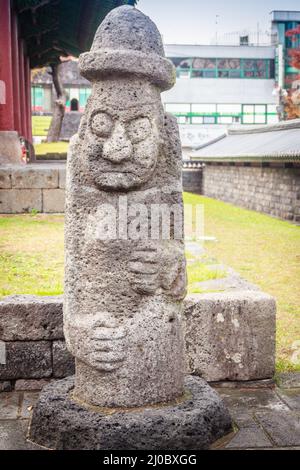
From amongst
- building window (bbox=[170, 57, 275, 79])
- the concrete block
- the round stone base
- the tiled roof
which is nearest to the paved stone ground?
the round stone base

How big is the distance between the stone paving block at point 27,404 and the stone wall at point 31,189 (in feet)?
20.1

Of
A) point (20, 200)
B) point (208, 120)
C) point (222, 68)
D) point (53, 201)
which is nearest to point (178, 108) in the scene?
point (208, 120)

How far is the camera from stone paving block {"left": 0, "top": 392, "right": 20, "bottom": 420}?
3.71 metres

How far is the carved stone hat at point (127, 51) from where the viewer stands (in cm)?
304

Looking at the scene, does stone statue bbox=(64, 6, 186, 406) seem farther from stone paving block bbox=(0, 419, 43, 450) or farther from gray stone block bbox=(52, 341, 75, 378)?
gray stone block bbox=(52, 341, 75, 378)

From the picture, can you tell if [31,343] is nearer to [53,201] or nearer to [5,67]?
[53,201]

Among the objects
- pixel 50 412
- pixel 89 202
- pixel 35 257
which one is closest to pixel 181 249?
pixel 89 202

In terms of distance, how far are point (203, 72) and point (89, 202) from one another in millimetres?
37874

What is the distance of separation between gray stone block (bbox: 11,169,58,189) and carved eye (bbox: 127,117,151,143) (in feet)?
22.8

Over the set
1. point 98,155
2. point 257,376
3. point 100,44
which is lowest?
point 257,376

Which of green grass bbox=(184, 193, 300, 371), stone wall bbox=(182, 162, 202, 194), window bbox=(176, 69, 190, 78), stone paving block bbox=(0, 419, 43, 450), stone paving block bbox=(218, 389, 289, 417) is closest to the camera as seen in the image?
stone paving block bbox=(0, 419, 43, 450)

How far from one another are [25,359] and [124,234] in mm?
1448

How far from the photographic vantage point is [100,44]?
10.4 feet

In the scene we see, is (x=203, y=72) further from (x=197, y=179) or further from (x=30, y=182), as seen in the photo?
(x=30, y=182)
